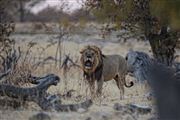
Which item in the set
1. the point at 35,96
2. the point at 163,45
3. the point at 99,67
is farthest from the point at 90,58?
the point at 163,45

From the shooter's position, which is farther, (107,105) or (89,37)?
(89,37)

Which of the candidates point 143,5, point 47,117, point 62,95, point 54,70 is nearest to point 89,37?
point 54,70

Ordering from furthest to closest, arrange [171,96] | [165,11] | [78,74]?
1. [78,74]
2. [165,11]
3. [171,96]

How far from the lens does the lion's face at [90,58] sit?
1436 centimetres

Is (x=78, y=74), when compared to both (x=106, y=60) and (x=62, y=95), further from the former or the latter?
(x=62, y=95)

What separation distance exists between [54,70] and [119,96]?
192 inches

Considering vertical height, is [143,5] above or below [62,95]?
above

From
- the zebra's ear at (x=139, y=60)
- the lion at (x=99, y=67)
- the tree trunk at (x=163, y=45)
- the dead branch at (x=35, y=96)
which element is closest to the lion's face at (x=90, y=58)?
the lion at (x=99, y=67)

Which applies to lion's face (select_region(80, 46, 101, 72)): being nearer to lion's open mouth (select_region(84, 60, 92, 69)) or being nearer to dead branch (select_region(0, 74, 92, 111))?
lion's open mouth (select_region(84, 60, 92, 69))

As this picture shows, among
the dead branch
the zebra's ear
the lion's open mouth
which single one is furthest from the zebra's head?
the dead branch

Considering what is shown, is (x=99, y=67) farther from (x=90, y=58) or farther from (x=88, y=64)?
(x=90, y=58)

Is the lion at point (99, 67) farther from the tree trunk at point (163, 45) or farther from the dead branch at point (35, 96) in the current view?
the dead branch at point (35, 96)

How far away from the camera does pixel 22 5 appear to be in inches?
2630

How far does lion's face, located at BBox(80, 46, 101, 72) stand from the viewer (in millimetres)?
14359
